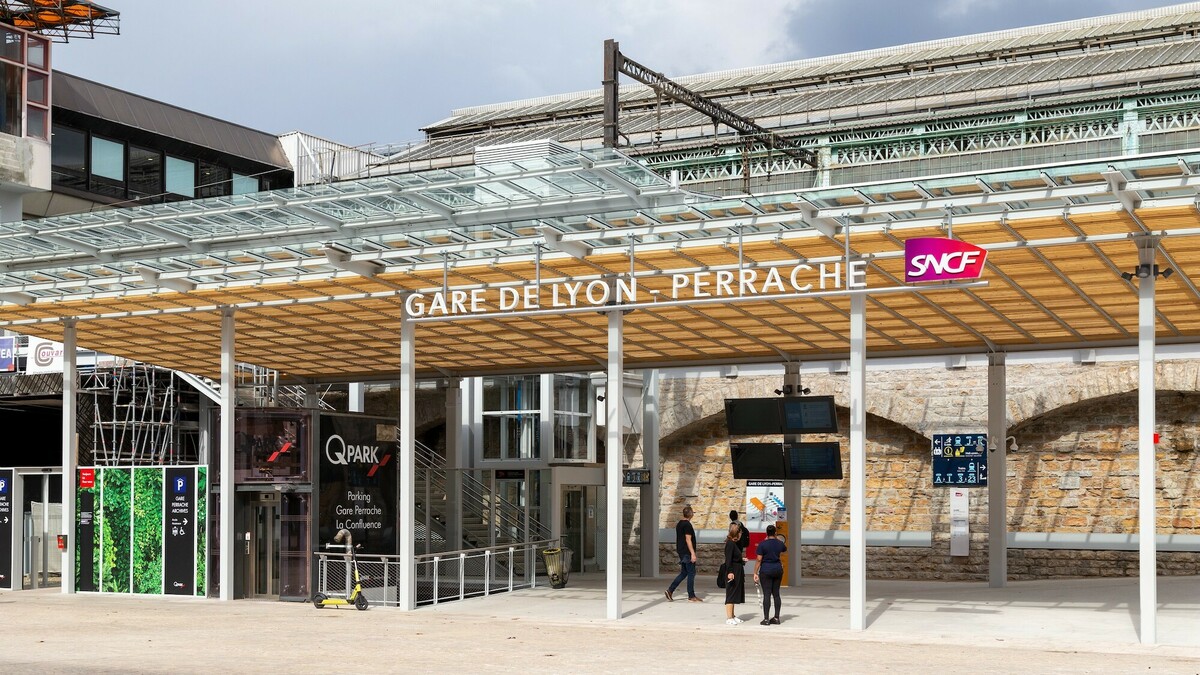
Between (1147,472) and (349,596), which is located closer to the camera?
(1147,472)

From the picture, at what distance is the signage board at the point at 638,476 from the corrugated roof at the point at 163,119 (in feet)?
66.3

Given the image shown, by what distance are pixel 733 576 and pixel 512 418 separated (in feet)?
47.9

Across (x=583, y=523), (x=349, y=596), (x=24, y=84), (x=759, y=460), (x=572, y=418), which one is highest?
(x=24, y=84)

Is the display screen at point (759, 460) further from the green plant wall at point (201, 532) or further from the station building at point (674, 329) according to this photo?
the green plant wall at point (201, 532)

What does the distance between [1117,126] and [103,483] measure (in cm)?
1970

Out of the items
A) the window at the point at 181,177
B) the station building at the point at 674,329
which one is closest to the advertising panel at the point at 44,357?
the station building at the point at 674,329

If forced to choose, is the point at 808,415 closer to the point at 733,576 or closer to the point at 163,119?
the point at 733,576

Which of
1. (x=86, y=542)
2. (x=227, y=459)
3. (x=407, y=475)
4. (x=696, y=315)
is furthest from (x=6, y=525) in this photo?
(x=696, y=315)

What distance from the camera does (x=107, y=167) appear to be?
40844 millimetres

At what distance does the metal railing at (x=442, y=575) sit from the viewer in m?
21.0

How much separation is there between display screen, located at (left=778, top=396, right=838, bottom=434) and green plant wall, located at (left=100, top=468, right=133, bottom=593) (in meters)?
10.5

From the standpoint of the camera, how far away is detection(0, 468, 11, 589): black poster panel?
24750 mm

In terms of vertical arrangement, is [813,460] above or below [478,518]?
above

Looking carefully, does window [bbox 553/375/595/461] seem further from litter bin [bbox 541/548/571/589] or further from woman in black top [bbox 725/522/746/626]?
woman in black top [bbox 725/522/746/626]
